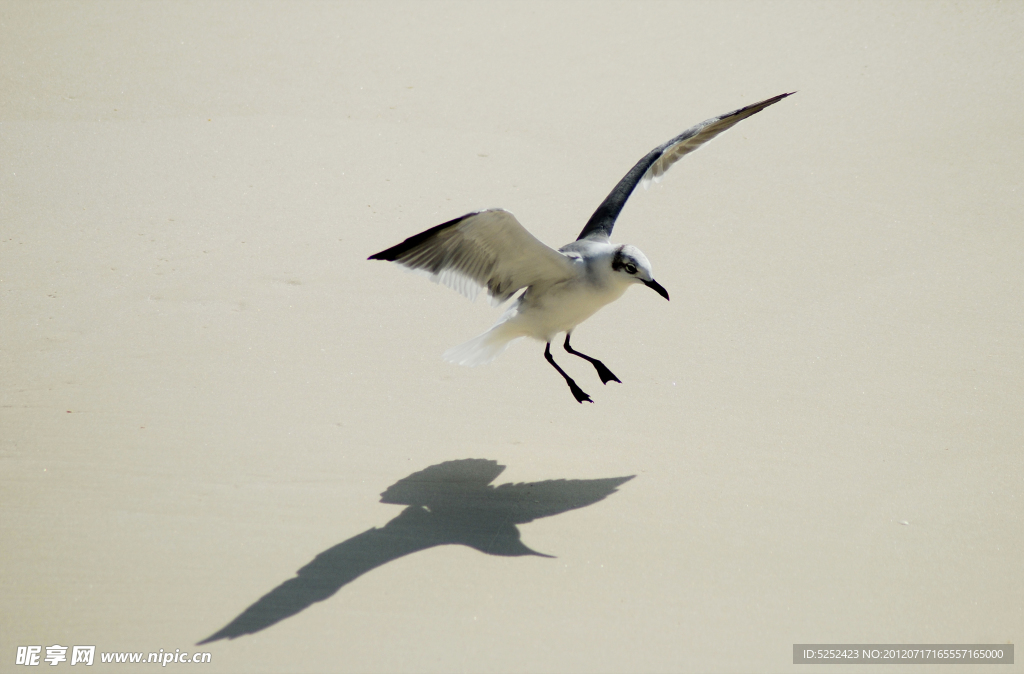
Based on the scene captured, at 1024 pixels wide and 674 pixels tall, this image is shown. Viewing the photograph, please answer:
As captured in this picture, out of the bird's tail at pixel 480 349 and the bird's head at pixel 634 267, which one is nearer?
the bird's head at pixel 634 267

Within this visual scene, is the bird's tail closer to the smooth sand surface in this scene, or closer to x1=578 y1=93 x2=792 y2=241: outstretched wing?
the smooth sand surface

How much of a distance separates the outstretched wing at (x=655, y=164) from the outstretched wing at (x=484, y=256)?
1.94 ft

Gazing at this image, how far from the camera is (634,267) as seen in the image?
164 inches

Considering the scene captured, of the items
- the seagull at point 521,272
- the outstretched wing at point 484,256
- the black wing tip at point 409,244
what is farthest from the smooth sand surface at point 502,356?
the black wing tip at point 409,244

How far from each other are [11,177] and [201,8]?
3.65m

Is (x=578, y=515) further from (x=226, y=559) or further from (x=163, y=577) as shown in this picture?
(x=163, y=577)

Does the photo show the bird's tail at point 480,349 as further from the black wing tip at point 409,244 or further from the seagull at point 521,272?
the black wing tip at point 409,244

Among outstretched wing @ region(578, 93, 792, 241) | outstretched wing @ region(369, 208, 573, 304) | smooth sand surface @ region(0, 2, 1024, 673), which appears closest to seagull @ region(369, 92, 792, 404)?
outstretched wing @ region(369, 208, 573, 304)

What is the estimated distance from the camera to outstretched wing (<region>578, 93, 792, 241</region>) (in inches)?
193

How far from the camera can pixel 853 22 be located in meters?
8.98

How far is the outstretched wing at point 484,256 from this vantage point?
3.92 m

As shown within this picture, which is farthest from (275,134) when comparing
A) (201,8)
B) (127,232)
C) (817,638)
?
(817,638)


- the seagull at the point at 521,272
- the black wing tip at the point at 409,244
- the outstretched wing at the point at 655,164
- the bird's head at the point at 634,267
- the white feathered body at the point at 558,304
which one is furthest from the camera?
the outstretched wing at the point at 655,164

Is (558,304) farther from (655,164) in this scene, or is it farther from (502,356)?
(655,164)
